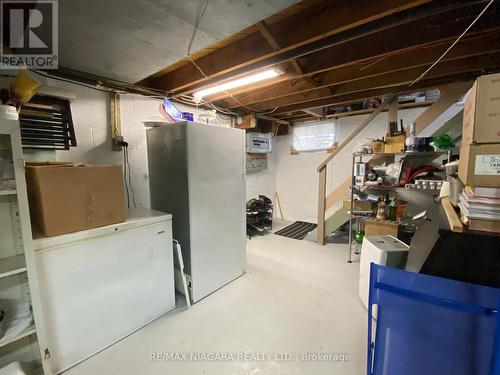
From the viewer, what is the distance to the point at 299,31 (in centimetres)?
152

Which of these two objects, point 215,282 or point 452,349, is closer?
point 452,349

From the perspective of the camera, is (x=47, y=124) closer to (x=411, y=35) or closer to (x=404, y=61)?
(x=411, y=35)

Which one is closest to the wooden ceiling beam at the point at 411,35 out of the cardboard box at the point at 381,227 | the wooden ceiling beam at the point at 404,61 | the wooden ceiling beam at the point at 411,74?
the wooden ceiling beam at the point at 404,61

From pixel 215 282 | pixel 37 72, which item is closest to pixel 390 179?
pixel 215 282

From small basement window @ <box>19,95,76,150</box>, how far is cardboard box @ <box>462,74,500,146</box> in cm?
277

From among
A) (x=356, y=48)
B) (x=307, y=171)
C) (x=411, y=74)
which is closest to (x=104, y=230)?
(x=356, y=48)

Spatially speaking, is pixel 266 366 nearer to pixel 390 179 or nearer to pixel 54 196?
pixel 54 196

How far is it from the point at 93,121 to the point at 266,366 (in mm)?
2660

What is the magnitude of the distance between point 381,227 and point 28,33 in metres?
3.68

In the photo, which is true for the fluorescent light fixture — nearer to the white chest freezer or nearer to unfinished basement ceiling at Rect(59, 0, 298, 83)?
unfinished basement ceiling at Rect(59, 0, 298, 83)

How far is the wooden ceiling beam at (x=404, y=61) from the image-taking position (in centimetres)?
174

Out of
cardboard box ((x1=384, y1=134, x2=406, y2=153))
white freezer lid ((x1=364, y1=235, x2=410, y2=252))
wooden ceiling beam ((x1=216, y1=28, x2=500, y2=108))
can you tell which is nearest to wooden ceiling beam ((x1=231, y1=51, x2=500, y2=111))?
wooden ceiling beam ((x1=216, y1=28, x2=500, y2=108))

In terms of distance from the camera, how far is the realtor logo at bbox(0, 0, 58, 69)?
1144 millimetres

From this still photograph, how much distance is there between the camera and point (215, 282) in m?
2.28
